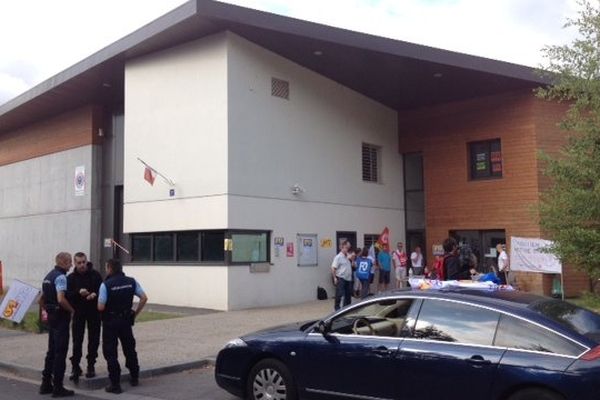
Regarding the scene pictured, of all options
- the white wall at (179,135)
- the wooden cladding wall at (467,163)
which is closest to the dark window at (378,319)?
the white wall at (179,135)

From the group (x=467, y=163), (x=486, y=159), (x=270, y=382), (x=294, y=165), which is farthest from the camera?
(x=467, y=163)

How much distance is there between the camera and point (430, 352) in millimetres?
5844

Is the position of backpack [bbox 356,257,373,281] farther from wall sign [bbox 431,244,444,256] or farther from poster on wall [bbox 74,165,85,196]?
poster on wall [bbox 74,165,85,196]

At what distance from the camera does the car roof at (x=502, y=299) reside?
217 inches

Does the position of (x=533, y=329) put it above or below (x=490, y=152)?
below

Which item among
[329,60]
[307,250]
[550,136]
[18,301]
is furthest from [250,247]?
[550,136]

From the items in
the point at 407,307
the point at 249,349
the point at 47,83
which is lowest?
the point at 249,349

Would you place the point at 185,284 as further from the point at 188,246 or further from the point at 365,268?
the point at 365,268

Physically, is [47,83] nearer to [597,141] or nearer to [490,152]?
[490,152]

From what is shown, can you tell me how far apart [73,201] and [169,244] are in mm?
8240

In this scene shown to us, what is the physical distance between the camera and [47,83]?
23.3m

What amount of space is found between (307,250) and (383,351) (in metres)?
13.4

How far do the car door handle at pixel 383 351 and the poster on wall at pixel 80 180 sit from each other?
20856 mm

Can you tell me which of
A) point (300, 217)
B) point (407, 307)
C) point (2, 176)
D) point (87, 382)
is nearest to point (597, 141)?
point (407, 307)
